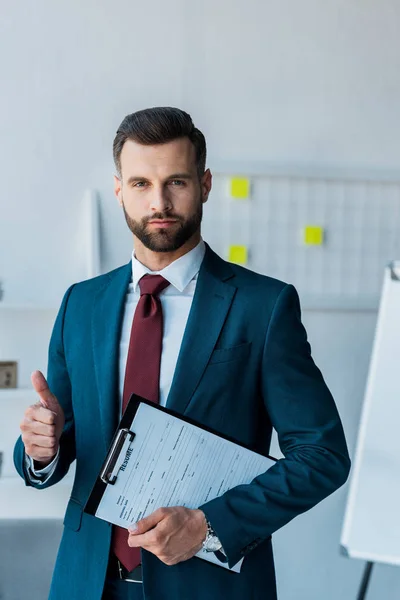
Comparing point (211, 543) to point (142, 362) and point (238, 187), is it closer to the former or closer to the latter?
point (142, 362)

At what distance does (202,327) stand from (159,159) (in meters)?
0.31

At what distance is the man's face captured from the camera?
1.46 metres

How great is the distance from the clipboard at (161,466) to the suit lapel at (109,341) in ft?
0.42

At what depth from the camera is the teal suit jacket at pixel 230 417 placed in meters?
1.34

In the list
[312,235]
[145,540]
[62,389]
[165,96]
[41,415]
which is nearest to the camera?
[145,540]

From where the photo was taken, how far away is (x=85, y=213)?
2.64 metres

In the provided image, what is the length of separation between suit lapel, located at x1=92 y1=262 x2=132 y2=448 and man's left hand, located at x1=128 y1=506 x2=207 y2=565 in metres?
0.20

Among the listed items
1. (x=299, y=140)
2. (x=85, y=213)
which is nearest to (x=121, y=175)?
(x=85, y=213)

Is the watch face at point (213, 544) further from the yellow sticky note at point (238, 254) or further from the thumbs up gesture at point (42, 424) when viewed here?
the yellow sticky note at point (238, 254)

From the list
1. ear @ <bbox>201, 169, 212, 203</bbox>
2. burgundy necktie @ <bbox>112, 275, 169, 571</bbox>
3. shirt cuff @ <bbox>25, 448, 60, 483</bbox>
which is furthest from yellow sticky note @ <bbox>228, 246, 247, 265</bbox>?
shirt cuff @ <bbox>25, 448, 60, 483</bbox>

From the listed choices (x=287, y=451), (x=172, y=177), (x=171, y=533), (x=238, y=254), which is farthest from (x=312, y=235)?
(x=171, y=533)

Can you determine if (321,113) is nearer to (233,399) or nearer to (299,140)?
(299,140)

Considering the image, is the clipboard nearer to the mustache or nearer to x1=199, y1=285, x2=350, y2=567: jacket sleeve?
x1=199, y1=285, x2=350, y2=567: jacket sleeve

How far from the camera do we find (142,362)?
1431 mm
